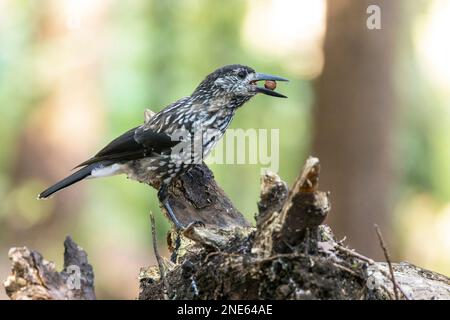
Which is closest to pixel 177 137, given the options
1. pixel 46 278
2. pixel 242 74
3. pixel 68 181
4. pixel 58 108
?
pixel 242 74

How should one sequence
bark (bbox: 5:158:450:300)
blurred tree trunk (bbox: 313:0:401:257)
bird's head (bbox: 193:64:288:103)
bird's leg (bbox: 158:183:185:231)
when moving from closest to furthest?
bark (bbox: 5:158:450:300), bird's leg (bbox: 158:183:185:231), bird's head (bbox: 193:64:288:103), blurred tree trunk (bbox: 313:0:401:257)

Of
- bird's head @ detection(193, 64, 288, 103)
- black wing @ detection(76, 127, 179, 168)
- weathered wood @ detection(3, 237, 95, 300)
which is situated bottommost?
weathered wood @ detection(3, 237, 95, 300)

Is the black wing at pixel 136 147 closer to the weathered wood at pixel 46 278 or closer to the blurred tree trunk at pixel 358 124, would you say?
the weathered wood at pixel 46 278

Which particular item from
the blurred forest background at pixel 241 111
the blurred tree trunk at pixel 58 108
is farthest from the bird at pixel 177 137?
the blurred tree trunk at pixel 58 108

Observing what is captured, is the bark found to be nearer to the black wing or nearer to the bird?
the bird

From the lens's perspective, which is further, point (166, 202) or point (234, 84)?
point (234, 84)

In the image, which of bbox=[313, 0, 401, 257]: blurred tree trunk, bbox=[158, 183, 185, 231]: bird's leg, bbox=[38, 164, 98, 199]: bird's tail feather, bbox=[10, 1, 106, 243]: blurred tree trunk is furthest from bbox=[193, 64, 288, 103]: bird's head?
bbox=[10, 1, 106, 243]: blurred tree trunk

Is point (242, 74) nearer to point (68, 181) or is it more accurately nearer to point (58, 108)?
point (68, 181)
